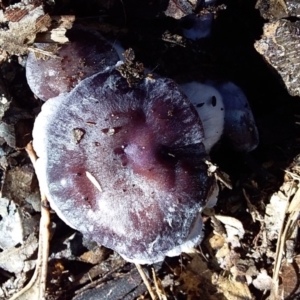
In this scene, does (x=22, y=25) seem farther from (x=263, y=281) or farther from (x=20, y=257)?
(x=263, y=281)

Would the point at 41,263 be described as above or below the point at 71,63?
below

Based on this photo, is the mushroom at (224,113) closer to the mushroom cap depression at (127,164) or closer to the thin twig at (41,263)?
the mushroom cap depression at (127,164)

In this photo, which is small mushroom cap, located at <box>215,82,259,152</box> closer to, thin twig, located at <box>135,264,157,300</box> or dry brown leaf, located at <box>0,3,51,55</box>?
thin twig, located at <box>135,264,157,300</box>

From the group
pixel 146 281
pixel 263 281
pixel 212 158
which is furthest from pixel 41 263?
pixel 263 281

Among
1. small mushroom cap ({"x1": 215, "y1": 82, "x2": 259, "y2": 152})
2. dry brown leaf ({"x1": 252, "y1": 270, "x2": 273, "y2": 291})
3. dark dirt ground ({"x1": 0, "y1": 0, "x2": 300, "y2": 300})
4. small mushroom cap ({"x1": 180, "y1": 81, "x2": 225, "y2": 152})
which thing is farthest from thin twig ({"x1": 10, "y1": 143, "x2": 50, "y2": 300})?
dry brown leaf ({"x1": 252, "y1": 270, "x2": 273, "y2": 291})

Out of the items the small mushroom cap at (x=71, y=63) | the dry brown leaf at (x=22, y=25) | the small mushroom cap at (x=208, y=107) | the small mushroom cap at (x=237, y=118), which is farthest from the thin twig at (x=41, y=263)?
the small mushroom cap at (x=237, y=118)
